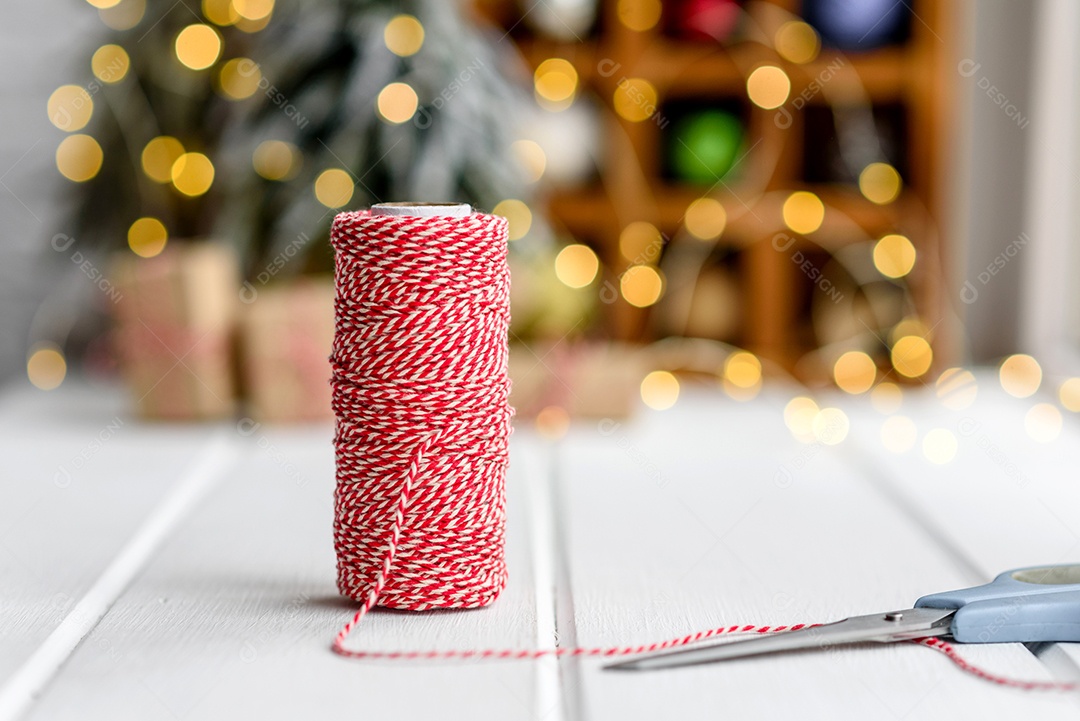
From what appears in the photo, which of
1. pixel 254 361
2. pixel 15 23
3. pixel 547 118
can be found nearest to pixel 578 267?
pixel 547 118

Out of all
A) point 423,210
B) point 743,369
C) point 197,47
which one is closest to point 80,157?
point 197,47

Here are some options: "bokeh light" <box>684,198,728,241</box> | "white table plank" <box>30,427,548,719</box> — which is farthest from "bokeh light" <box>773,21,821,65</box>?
"white table plank" <box>30,427,548,719</box>

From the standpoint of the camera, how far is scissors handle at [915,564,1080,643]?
0.58 metres

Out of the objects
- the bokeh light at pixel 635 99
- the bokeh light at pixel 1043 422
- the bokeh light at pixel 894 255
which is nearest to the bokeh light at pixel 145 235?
the bokeh light at pixel 635 99

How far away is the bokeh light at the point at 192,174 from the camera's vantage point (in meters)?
1.44

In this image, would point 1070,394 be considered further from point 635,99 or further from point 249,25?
point 249,25

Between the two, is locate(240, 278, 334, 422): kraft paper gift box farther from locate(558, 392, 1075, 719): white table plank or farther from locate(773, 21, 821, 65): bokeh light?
locate(773, 21, 821, 65): bokeh light

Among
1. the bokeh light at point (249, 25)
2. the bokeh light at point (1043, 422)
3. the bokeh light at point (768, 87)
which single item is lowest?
the bokeh light at point (1043, 422)

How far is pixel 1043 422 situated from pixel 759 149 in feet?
1.75

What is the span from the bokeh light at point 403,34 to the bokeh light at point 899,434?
0.70 metres

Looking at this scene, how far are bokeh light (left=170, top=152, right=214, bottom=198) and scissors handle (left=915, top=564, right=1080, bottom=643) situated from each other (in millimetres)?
1134

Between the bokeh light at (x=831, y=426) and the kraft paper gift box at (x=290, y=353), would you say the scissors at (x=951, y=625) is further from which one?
the kraft paper gift box at (x=290, y=353)

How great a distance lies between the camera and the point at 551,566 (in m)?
0.74

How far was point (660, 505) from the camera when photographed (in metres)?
0.89
